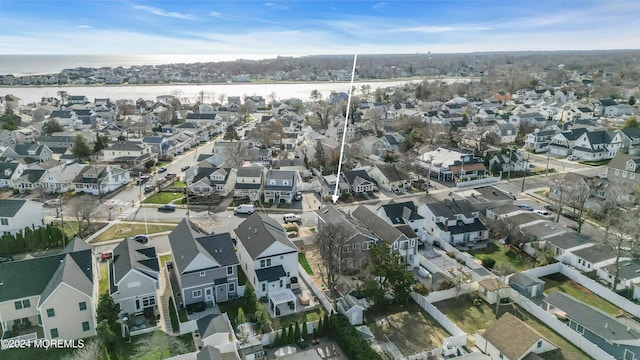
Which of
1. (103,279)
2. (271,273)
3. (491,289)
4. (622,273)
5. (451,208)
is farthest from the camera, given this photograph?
(451,208)

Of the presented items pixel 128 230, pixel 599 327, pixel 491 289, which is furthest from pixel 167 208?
pixel 599 327

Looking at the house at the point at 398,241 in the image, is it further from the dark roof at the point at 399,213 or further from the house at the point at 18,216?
the house at the point at 18,216

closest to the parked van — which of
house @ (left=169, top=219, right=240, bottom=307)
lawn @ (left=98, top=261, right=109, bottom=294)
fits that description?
lawn @ (left=98, top=261, right=109, bottom=294)

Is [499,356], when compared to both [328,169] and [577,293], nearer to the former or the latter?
[577,293]

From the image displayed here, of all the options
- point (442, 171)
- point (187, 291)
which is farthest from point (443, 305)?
point (442, 171)

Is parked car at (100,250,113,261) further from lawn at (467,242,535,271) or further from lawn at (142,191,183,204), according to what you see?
lawn at (467,242,535,271)

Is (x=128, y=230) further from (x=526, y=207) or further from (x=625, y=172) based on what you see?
(x=625, y=172)
